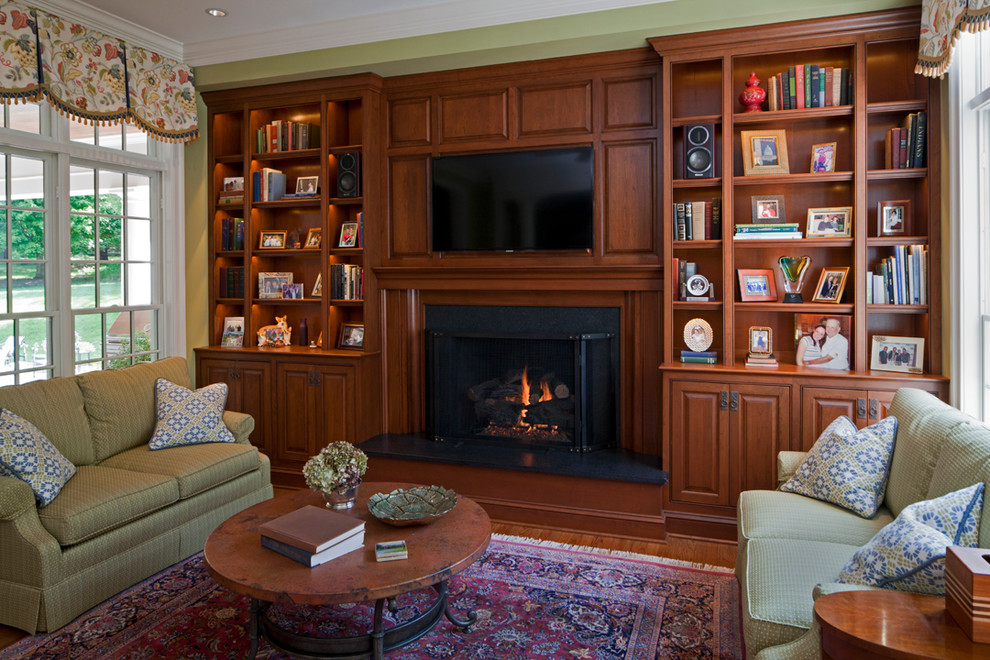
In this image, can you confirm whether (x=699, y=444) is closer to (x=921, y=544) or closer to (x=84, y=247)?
(x=921, y=544)

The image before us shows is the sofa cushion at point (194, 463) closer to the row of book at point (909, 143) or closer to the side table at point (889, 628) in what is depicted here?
the side table at point (889, 628)

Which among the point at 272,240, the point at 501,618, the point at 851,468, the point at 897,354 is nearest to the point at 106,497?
the point at 501,618

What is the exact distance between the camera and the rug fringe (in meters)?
3.29

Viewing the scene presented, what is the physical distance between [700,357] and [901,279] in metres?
1.10

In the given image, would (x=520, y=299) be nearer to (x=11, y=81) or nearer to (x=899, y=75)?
(x=899, y=75)

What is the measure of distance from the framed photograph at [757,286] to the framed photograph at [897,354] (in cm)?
59

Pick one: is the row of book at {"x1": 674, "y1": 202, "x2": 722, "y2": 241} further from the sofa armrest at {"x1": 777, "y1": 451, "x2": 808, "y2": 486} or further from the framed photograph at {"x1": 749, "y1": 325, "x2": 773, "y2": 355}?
the sofa armrest at {"x1": 777, "y1": 451, "x2": 808, "y2": 486}

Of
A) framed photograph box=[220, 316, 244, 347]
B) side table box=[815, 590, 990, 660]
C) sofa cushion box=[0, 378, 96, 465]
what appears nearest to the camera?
side table box=[815, 590, 990, 660]

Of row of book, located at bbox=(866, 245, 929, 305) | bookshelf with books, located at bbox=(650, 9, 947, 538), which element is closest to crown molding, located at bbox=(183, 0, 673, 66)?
bookshelf with books, located at bbox=(650, 9, 947, 538)

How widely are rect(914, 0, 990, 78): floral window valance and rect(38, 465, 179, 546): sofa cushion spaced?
402cm

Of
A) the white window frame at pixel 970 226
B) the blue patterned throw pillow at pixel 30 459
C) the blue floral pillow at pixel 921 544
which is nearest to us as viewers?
the blue floral pillow at pixel 921 544

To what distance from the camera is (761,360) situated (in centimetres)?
371

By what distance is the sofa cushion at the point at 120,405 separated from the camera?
138 inches

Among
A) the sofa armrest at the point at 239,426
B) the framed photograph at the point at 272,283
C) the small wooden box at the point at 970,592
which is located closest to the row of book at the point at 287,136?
the framed photograph at the point at 272,283
